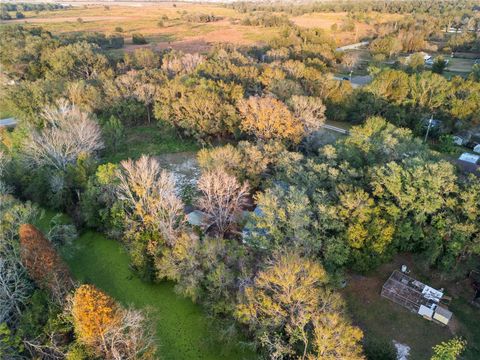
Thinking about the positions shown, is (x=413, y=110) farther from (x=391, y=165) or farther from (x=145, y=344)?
(x=145, y=344)

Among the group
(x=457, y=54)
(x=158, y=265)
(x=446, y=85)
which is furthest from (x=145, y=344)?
(x=457, y=54)

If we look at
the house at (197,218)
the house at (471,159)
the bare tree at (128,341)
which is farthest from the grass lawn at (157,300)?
the house at (471,159)

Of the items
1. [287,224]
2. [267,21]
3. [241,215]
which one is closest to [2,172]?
[241,215]

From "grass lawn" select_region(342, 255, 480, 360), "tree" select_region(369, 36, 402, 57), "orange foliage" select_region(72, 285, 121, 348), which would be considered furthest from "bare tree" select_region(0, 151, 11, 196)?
"tree" select_region(369, 36, 402, 57)

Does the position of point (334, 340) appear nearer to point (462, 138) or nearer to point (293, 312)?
point (293, 312)

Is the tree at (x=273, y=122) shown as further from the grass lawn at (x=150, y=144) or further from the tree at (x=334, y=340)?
the tree at (x=334, y=340)
